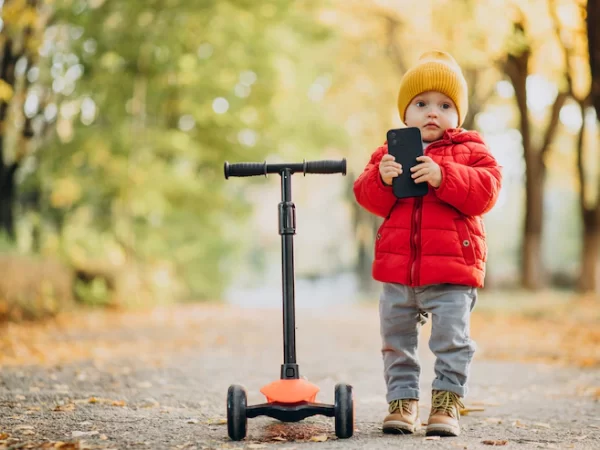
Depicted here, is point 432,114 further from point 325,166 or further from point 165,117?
point 165,117

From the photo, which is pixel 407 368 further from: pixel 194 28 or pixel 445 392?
pixel 194 28

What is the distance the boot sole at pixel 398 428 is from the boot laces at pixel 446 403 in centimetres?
16

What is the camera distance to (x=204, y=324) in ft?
39.7

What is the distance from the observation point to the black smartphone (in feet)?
12.2

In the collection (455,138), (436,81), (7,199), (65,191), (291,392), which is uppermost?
(65,191)

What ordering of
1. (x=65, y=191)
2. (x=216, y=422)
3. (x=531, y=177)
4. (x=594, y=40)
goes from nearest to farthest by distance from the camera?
(x=216, y=422) < (x=594, y=40) < (x=65, y=191) < (x=531, y=177)

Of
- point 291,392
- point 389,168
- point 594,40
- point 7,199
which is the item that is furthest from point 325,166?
point 7,199

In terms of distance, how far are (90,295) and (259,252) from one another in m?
28.5

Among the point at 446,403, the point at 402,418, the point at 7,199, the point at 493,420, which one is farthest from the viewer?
the point at 7,199

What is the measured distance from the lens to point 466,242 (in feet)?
12.4

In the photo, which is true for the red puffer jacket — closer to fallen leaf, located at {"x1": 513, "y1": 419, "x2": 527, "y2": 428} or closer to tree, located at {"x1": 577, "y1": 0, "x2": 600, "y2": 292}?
fallen leaf, located at {"x1": 513, "y1": 419, "x2": 527, "y2": 428}

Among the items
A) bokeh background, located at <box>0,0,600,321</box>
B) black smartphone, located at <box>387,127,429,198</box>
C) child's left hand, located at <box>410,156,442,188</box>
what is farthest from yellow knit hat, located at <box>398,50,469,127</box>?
bokeh background, located at <box>0,0,600,321</box>

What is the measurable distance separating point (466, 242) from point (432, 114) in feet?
2.22

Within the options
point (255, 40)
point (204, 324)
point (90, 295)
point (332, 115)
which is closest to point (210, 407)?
point (204, 324)
